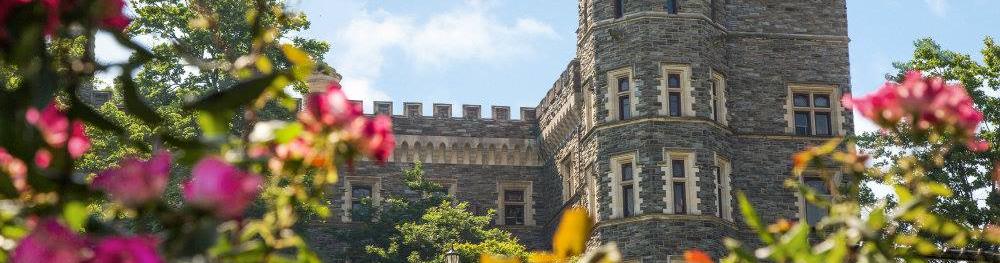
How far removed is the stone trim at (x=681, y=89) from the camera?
23922 millimetres

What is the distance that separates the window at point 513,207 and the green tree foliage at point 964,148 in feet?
28.6

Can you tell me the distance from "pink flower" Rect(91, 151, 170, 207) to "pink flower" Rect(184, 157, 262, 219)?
0.04m

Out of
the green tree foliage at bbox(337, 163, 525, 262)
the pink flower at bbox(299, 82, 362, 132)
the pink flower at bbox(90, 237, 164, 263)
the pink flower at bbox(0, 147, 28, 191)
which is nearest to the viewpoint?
the pink flower at bbox(90, 237, 164, 263)

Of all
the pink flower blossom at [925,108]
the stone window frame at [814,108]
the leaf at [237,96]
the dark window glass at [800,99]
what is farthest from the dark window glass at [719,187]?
the leaf at [237,96]

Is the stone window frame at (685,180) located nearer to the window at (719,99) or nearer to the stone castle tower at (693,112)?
the stone castle tower at (693,112)

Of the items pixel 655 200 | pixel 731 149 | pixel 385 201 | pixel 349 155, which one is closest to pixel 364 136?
pixel 349 155

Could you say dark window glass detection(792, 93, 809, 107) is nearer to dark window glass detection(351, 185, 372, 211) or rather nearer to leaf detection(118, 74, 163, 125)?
dark window glass detection(351, 185, 372, 211)

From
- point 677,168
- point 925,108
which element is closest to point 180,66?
point 677,168

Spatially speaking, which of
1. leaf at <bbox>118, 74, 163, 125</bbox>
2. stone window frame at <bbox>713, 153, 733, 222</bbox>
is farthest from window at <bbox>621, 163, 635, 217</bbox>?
leaf at <bbox>118, 74, 163, 125</bbox>

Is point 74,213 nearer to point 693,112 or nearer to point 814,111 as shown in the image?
point 693,112

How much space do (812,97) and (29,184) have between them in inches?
971

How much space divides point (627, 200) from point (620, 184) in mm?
291

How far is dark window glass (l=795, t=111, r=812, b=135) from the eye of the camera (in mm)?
25425

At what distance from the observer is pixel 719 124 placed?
24.5 m
